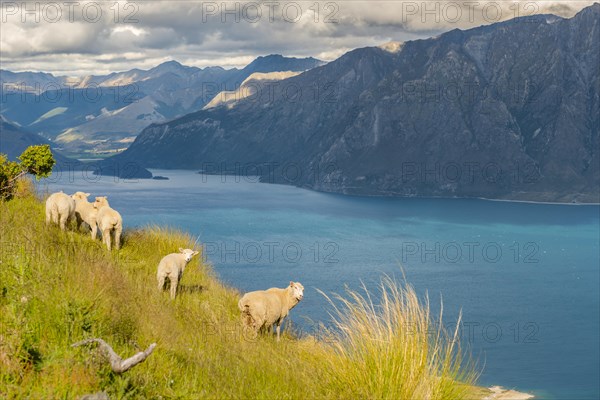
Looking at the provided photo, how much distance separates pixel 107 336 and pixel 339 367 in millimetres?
2956

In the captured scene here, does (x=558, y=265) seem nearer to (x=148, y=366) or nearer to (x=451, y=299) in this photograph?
(x=451, y=299)

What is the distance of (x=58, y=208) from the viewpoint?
640 inches

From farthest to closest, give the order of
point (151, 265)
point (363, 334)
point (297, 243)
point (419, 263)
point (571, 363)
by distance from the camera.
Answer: point (297, 243)
point (419, 263)
point (571, 363)
point (151, 265)
point (363, 334)

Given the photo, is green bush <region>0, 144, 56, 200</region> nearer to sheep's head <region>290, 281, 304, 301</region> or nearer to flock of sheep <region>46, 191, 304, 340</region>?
flock of sheep <region>46, 191, 304, 340</region>

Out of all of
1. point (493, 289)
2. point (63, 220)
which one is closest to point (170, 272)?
point (63, 220)

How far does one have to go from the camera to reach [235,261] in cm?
15412

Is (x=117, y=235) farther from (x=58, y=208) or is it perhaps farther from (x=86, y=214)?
(x=86, y=214)

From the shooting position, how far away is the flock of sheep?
12031 mm

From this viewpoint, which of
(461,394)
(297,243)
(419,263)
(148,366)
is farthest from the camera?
(297,243)

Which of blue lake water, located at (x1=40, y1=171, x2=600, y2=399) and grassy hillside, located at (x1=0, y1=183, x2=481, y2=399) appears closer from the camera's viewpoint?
grassy hillside, located at (x1=0, y1=183, x2=481, y2=399)

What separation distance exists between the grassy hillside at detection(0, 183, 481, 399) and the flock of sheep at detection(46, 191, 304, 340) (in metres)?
0.62

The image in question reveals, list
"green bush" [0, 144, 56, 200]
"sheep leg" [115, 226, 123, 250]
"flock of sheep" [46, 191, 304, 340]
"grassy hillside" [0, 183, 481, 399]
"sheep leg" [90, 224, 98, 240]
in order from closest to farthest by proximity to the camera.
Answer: "grassy hillside" [0, 183, 481, 399]
"flock of sheep" [46, 191, 304, 340]
"sheep leg" [115, 226, 123, 250]
"sheep leg" [90, 224, 98, 240]
"green bush" [0, 144, 56, 200]

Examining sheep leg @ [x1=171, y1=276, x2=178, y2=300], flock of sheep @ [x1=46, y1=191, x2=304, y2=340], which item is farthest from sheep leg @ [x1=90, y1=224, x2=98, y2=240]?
sheep leg @ [x1=171, y1=276, x2=178, y2=300]

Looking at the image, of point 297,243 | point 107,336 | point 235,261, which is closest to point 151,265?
point 107,336
